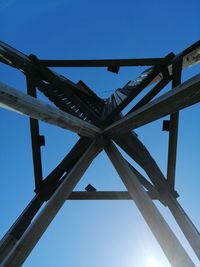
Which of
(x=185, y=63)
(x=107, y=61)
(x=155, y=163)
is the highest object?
(x=185, y=63)

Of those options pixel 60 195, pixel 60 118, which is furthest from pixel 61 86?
pixel 60 195

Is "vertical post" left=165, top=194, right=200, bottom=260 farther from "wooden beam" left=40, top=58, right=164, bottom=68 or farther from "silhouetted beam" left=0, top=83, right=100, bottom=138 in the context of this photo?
"wooden beam" left=40, top=58, right=164, bottom=68

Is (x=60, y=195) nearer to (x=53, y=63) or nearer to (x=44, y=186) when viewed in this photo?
(x=44, y=186)

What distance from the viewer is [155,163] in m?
5.27

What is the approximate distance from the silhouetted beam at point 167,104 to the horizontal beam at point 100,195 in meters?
1.63

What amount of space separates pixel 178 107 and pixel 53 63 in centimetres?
284

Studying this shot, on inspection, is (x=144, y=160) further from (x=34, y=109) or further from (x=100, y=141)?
(x=34, y=109)

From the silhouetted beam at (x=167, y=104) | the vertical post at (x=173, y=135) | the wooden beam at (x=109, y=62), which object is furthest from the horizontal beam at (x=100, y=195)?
the wooden beam at (x=109, y=62)

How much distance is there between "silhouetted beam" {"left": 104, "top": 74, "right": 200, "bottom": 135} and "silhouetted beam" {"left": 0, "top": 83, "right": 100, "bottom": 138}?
0.63 meters

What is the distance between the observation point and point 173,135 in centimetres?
511

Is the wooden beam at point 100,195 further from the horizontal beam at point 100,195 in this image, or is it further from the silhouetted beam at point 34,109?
the silhouetted beam at point 34,109

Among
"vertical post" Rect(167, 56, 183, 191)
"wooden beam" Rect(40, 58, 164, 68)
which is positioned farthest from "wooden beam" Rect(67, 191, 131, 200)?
"wooden beam" Rect(40, 58, 164, 68)

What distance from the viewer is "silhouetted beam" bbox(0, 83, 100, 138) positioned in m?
2.64

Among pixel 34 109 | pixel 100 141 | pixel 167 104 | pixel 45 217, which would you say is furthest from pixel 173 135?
pixel 34 109
